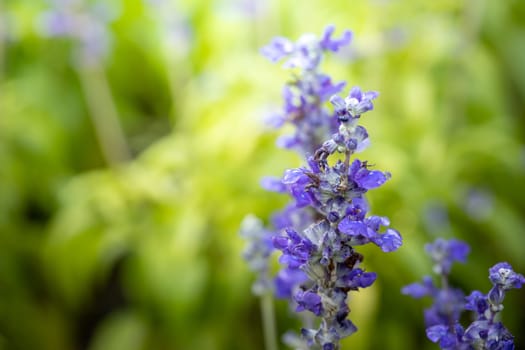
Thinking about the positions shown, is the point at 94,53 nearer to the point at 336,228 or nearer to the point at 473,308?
the point at 336,228

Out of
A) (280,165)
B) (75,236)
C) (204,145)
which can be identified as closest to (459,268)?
(280,165)

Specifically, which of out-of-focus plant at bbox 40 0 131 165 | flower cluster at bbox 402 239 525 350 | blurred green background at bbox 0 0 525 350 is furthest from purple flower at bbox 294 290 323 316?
out-of-focus plant at bbox 40 0 131 165

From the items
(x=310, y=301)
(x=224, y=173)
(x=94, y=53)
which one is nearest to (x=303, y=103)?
(x=310, y=301)

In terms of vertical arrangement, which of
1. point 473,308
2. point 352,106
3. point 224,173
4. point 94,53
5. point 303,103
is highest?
point 94,53

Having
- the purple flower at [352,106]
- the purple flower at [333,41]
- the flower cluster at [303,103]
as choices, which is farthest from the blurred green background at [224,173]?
the purple flower at [352,106]

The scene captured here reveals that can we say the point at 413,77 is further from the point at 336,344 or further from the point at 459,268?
the point at 336,344

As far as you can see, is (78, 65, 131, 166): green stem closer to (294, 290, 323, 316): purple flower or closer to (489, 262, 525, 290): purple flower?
(294, 290, 323, 316): purple flower
